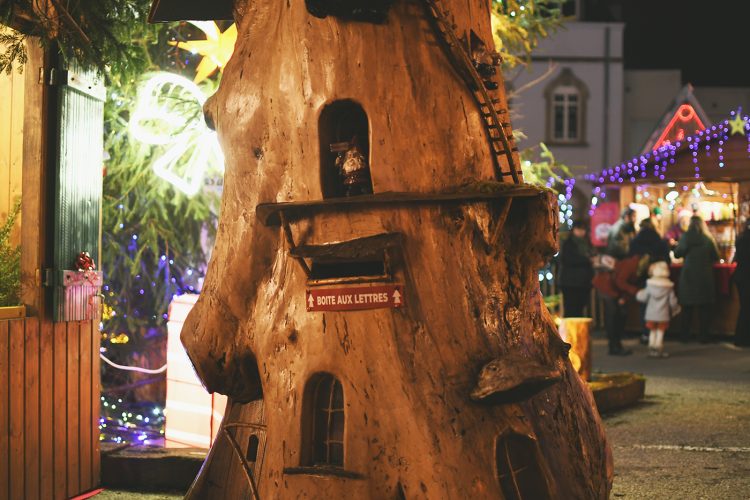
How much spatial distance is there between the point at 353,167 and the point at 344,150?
0.14m

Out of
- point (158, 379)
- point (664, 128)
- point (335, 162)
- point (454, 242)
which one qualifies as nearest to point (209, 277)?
point (335, 162)

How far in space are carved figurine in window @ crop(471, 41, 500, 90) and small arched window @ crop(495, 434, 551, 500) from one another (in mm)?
1977

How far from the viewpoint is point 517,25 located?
10.8m

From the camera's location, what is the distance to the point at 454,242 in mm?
4945

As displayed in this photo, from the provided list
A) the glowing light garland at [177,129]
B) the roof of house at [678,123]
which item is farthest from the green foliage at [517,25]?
the roof of house at [678,123]

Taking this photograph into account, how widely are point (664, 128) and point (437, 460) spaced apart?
76.7ft

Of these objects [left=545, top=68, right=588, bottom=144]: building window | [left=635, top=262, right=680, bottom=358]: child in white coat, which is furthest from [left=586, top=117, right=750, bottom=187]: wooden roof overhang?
[left=545, top=68, right=588, bottom=144]: building window

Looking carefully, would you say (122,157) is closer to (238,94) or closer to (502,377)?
(238,94)

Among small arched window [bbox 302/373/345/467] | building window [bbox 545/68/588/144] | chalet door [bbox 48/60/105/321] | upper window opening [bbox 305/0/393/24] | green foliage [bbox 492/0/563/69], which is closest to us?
upper window opening [bbox 305/0/393/24]

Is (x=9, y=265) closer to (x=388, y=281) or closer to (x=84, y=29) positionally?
(x=84, y=29)

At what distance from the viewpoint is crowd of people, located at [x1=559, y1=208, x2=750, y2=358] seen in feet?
49.5

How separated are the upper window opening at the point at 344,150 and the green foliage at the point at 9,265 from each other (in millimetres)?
2584

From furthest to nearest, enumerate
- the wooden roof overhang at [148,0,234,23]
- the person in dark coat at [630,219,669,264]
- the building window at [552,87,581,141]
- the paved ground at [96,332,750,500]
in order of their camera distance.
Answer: the building window at [552,87,581,141]
the person in dark coat at [630,219,669,264]
the paved ground at [96,332,750,500]
the wooden roof overhang at [148,0,234,23]

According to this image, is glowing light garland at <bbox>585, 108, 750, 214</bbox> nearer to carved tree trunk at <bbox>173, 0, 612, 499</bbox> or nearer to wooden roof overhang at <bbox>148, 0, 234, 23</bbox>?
wooden roof overhang at <bbox>148, 0, 234, 23</bbox>
